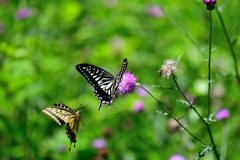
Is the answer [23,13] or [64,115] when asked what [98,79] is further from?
[23,13]

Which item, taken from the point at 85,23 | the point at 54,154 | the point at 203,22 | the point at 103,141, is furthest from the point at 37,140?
the point at 85,23

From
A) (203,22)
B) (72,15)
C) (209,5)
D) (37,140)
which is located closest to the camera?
(209,5)

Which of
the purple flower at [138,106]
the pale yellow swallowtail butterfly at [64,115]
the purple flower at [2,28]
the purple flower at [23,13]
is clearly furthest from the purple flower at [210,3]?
the purple flower at [2,28]

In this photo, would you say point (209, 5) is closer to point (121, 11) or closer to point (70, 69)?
point (70, 69)

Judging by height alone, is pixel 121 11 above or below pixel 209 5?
above

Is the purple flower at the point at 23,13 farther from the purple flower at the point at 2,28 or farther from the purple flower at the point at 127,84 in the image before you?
the purple flower at the point at 127,84
